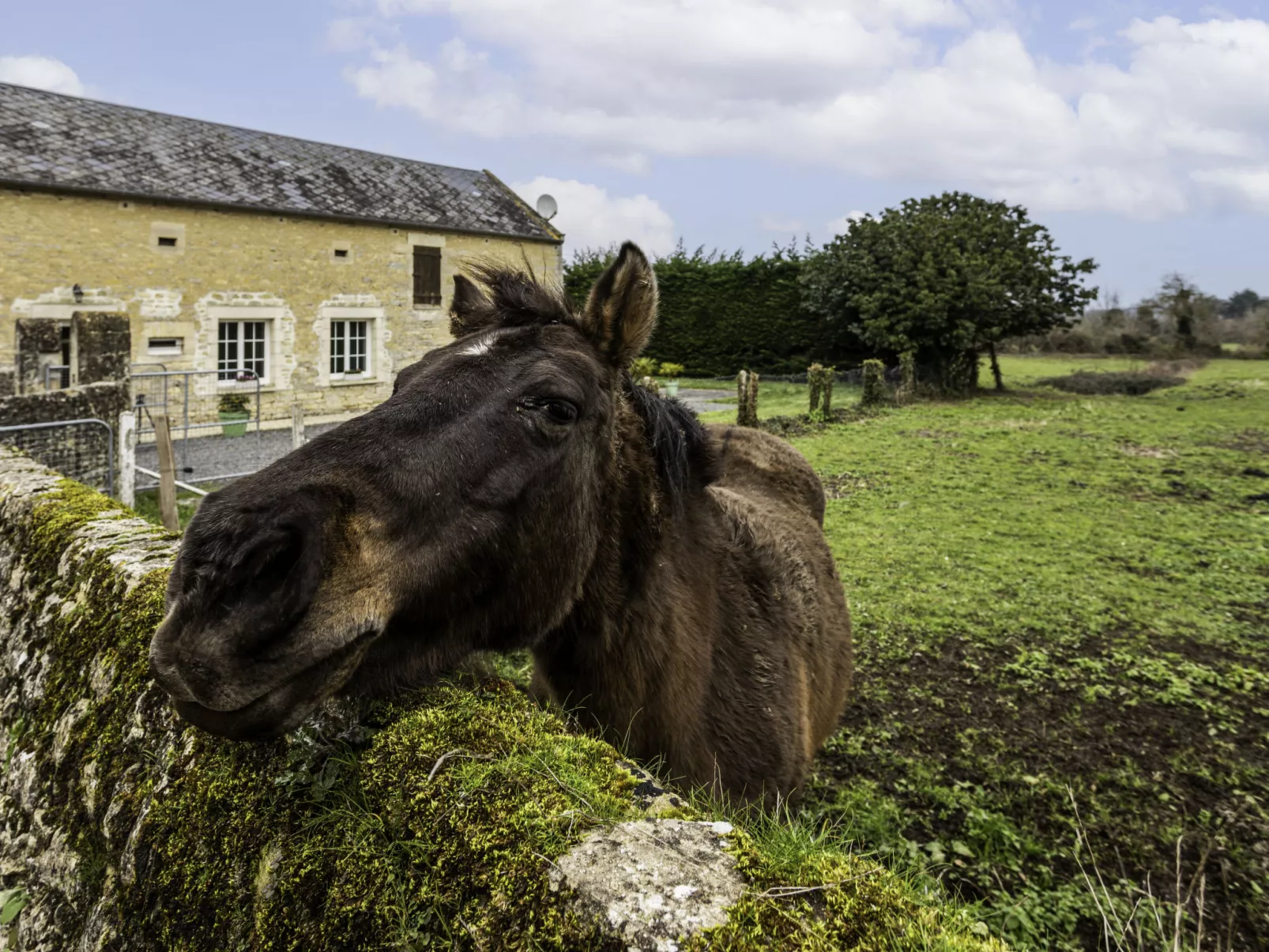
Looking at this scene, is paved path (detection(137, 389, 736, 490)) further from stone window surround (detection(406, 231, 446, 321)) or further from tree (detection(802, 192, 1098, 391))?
tree (detection(802, 192, 1098, 391))

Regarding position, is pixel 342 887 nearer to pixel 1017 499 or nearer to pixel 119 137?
pixel 1017 499

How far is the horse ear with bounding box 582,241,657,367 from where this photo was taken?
2.22 meters

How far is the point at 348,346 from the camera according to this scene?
1939cm

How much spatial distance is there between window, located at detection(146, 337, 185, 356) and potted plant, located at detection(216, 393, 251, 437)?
1.32 m

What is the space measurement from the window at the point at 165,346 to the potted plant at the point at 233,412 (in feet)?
4.31

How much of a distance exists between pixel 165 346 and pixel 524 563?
58.7 ft

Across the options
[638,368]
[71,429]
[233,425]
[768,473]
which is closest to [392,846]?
[638,368]

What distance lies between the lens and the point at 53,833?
209cm

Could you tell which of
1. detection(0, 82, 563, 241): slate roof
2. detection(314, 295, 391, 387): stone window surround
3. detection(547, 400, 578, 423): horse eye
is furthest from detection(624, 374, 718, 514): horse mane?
detection(314, 295, 391, 387): stone window surround

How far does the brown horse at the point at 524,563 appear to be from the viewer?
1.31 meters

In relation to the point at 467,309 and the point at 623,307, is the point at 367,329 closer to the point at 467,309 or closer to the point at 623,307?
the point at 467,309

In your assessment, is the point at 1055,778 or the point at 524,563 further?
the point at 1055,778

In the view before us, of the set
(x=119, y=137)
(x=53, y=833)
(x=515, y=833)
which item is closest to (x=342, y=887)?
(x=515, y=833)

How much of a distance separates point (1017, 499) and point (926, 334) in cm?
1326
